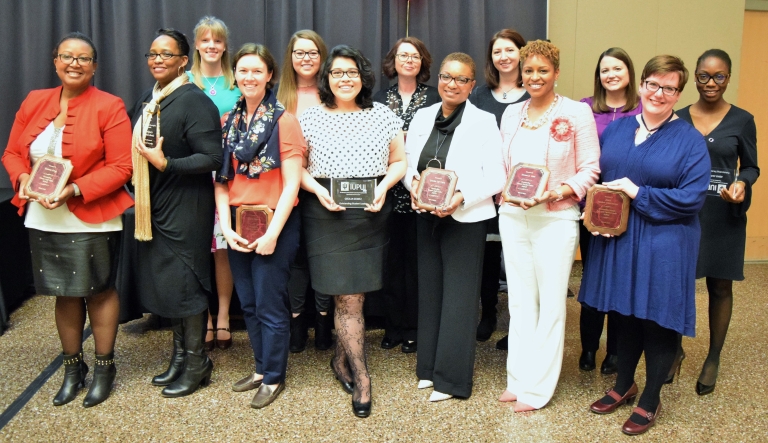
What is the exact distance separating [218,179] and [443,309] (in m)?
1.11

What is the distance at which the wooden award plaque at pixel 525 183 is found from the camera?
234cm

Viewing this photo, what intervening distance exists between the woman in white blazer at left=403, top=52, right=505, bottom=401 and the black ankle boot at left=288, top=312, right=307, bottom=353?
2.61 feet

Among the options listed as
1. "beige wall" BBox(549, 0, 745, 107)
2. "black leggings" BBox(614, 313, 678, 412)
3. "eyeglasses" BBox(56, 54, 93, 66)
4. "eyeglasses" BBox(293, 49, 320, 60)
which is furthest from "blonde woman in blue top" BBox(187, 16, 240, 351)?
"beige wall" BBox(549, 0, 745, 107)

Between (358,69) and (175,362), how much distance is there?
5.24 feet

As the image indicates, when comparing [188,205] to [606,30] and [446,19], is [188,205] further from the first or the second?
[606,30]

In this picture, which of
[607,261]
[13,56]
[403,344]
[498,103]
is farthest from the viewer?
[13,56]

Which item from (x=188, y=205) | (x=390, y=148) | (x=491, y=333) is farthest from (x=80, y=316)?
(x=491, y=333)

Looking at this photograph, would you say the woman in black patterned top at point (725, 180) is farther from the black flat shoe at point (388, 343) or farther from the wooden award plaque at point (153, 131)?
the wooden award plaque at point (153, 131)

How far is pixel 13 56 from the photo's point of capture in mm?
4070

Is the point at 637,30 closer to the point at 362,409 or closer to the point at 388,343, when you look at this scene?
the point at 388,343

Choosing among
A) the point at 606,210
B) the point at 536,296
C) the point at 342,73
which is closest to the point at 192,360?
the point at 342,73

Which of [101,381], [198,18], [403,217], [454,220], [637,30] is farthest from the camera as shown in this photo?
[637,30]

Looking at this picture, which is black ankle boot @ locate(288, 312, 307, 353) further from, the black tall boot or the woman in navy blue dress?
the woman in navy blue dress

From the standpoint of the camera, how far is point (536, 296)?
2.61 meters
